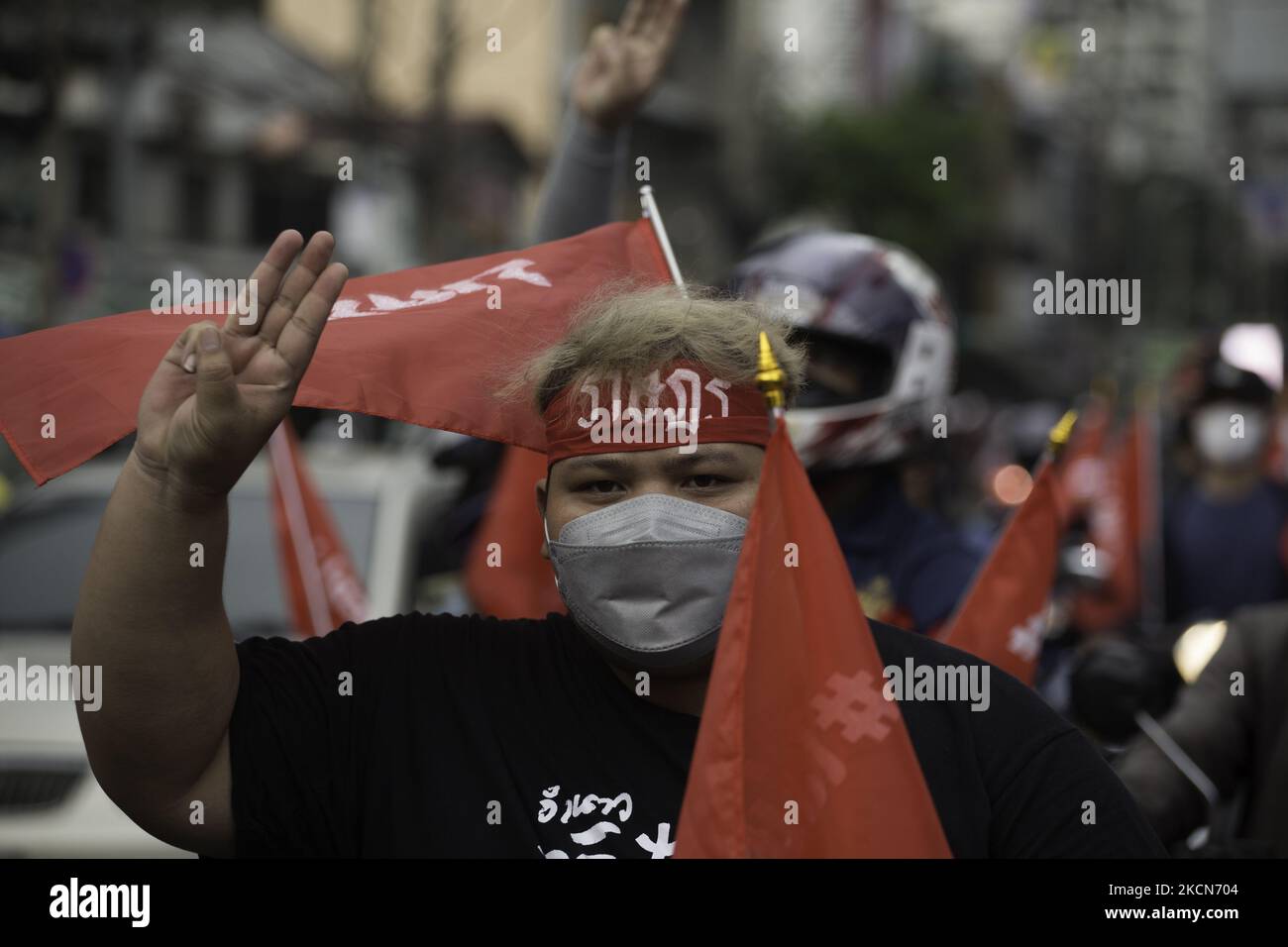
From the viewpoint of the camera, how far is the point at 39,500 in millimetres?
7594

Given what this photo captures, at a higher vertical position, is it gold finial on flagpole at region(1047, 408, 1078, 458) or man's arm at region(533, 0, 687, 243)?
man's arm at region(533, 0, 687, 243)

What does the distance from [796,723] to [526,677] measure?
1.32 ft

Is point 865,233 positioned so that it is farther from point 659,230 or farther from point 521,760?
point 521,760

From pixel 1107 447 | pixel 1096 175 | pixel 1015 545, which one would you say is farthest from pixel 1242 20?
pixel 1015 545

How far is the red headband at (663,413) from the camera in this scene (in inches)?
96.0

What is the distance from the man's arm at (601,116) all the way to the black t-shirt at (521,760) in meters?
1.62

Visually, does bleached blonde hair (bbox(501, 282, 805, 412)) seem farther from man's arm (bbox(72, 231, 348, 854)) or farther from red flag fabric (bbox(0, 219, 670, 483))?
man's arm (bbox(72, 231, 348, 854))

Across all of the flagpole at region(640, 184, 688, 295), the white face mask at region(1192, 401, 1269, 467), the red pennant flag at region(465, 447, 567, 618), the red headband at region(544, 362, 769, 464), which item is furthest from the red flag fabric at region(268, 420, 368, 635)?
the white face mask at region(1192, 401, 1269, 467)

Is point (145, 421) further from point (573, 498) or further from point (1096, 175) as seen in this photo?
point (1096, 175)

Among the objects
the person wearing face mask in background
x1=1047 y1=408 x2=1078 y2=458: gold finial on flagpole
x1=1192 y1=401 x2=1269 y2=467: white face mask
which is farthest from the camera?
x1=1192 y1=401 x2=1269 y2=467: white face mask

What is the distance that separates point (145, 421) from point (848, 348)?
2.53 meters

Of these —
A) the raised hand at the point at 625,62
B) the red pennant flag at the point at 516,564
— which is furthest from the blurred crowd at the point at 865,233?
the red pennant flag at the point at 516,564

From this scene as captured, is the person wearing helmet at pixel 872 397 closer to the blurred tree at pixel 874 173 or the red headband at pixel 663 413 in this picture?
the red headband at pixel 663 413

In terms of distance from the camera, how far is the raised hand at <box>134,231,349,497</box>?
2119 mm
